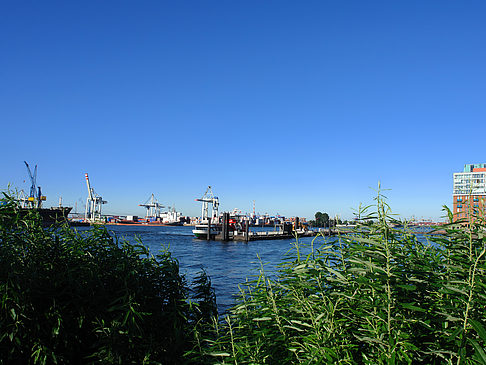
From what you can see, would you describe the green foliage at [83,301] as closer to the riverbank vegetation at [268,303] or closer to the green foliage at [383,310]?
the riverbank vegetation at [268,303]

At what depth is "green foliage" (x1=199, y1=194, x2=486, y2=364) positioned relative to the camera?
3.58 meters

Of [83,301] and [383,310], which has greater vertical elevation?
[383,310]

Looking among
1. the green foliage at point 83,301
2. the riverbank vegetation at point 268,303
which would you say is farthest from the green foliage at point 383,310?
the green foliage at point 83,301

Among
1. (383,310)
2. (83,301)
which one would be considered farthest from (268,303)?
(83,301)

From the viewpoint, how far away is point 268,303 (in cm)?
484

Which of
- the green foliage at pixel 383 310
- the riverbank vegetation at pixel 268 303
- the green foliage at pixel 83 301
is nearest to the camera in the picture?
the green foliage at pixel 383 310

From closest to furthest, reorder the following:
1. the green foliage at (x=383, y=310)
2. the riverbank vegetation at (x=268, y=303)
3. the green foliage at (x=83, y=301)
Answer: the green foliage at (x=383, y=310) → the riverbank vegetation at (x=268, y=303) → the green foliage at (x=83, y=301)

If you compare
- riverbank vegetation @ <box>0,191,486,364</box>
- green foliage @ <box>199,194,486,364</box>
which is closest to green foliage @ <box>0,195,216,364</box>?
riverbank vegetation @ <box>0,191,486,364</box>

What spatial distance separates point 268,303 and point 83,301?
10.3 ft

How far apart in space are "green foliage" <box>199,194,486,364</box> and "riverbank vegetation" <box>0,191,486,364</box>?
2 centimetres

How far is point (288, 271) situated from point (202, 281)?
3166mm

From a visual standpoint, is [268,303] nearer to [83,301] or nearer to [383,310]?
[383,310]

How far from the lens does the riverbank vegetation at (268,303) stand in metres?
3.75

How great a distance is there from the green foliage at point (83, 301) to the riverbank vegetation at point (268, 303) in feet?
0.07
